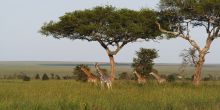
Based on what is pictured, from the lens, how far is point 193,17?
34.4 m

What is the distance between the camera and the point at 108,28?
38750 millimetres

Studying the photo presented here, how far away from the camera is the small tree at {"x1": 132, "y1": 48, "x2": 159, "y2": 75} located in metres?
47.0

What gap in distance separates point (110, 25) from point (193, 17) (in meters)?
7.24

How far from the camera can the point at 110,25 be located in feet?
127

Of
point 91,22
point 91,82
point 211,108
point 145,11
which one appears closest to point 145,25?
point 145,11

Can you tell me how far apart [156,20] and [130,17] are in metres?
2.68

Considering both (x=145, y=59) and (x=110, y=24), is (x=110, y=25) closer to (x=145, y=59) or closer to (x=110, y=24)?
(x=110, y=24)

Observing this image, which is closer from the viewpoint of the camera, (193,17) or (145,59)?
(193,17)

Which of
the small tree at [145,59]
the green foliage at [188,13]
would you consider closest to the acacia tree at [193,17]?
the green foliage at [188,13]

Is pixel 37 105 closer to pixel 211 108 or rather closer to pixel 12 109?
pixel 12 109

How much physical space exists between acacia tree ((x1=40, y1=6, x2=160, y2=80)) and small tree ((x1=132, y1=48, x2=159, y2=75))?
23.4 feet

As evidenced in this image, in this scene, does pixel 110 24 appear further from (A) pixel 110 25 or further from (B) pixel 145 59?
(B) pixel 145 59

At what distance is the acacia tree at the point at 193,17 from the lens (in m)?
32.0

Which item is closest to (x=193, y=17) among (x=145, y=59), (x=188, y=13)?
(x=188, y=13)
